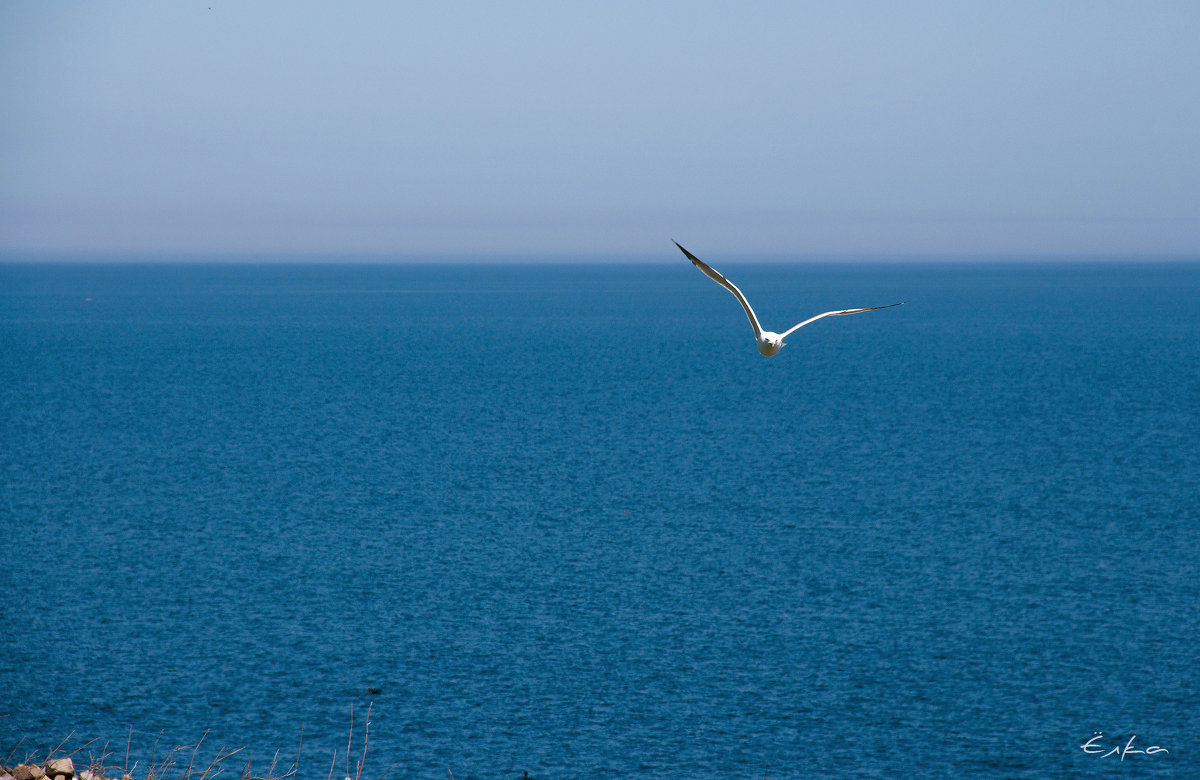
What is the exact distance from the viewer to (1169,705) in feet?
216

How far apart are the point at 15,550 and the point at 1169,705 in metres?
89.1

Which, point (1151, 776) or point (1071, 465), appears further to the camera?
point (1071, 465)

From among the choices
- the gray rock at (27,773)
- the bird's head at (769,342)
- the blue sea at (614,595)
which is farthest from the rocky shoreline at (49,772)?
the blue sea at (614,595)

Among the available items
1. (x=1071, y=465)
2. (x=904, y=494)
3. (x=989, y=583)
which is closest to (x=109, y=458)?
(x=904, y=494)

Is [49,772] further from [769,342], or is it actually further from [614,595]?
[614,595]

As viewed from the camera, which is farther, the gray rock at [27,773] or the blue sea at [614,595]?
the blue sea at [614,595]

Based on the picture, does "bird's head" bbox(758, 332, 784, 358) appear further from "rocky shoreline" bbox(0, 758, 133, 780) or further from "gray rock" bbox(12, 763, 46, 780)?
"gray rock" bbox(12, 763, 46, 780)

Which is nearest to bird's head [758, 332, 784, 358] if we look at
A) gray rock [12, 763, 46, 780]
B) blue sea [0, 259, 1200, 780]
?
gray rock [12, 763, 46, 780]

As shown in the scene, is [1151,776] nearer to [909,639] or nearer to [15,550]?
[909,639]

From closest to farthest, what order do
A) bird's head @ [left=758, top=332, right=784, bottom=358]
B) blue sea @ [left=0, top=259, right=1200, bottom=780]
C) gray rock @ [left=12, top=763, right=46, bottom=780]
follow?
gray rock @ [left=12, top=763, right=46, bottom=780], bird's head @ [left=758, top=332, right=784, bottom=358], blue sea @ [left=0, top=259, right=1200, bottom=780]

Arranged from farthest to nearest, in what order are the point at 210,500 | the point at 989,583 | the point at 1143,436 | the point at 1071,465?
1. the point at 1143,436
2. the point at 1071,465
3. the point at 210,500
4. the point at 989,583

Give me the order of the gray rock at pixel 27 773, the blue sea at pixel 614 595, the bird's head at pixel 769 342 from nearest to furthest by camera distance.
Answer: the gray rock at pixel 27 773 < the bird's head at pixel 769 342 < the blue sea at pixel 614 595

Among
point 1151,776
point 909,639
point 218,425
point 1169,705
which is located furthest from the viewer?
point 218,425

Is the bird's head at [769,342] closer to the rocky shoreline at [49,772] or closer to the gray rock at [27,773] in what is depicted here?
the rocky shoreline at [49,772]
